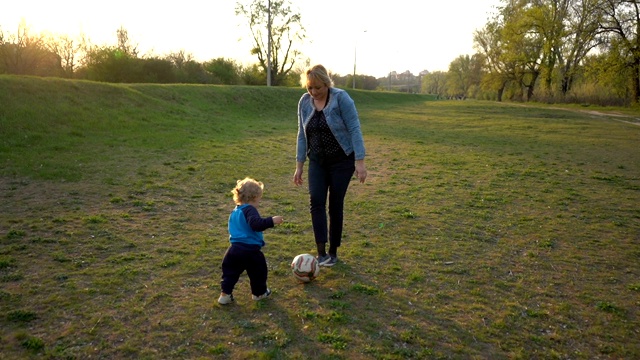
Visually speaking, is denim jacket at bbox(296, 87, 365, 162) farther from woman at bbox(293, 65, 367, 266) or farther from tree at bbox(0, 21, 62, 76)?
tree at bbox(0, 21, 62, 76)

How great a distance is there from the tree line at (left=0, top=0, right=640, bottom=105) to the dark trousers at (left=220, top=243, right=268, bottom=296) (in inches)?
985

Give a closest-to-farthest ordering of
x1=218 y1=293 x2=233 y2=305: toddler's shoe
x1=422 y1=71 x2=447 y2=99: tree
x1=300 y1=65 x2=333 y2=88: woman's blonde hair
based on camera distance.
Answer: x1=218 y1=293 x2=233 y2=305: toddler's shoe → x1=300 y1=65 x2=333 y2=88: woman's blonde hair → x1=422 y1=71 x2=447 y2=99: tree

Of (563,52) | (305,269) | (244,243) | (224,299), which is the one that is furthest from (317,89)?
(563,52)

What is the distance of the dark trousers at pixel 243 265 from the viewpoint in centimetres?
352

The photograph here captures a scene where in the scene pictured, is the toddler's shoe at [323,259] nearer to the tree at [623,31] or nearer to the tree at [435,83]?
the tree at [623,31]

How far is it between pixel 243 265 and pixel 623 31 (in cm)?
3599

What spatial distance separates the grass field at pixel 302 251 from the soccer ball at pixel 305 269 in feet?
0.32

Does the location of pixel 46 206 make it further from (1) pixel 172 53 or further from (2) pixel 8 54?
(1) pixel 172 53

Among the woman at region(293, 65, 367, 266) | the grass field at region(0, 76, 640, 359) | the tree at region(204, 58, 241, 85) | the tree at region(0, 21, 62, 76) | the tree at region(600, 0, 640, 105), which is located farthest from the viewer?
the tree at region(204, 58, 241, 85)

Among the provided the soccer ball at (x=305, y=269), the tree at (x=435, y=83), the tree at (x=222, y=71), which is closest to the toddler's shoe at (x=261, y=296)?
the soccer ball at (x=305, y=269)

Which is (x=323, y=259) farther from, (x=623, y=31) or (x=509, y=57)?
(x=509, y=57)

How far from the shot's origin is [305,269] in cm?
402

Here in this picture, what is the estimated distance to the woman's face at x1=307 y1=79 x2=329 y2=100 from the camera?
A: 4000 mm

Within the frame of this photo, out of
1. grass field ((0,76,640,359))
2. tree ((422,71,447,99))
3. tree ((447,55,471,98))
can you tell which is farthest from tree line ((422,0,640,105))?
tree ((422,71,447,99))
